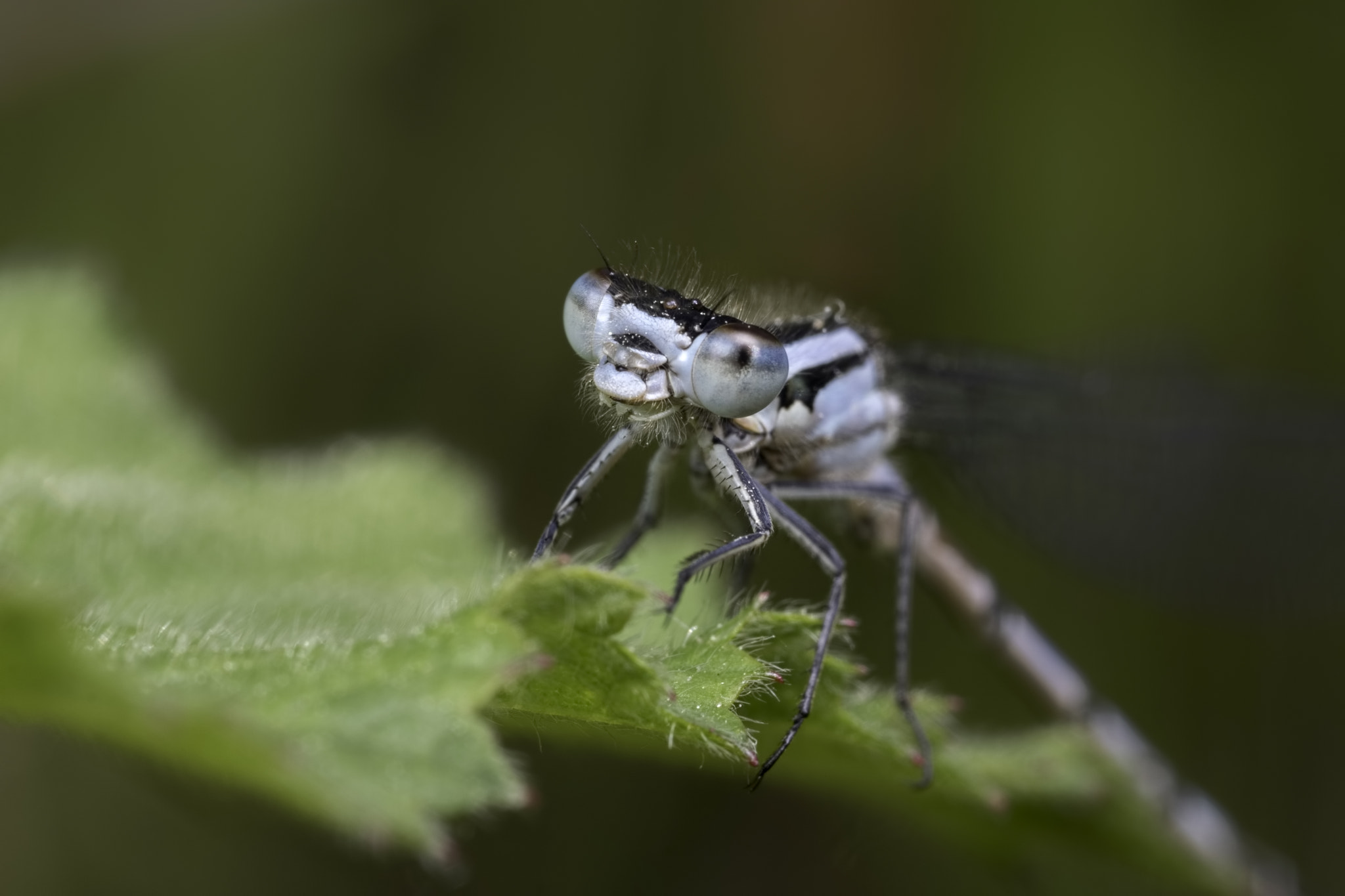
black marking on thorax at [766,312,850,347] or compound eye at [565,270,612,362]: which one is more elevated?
black marking on thorax at [766,312,850,347]

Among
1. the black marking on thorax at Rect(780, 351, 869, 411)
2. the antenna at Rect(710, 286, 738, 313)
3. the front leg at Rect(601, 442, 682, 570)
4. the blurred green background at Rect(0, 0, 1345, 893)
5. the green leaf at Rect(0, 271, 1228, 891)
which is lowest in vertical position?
the green leaf at Rect(0, 271, 1228, 891)

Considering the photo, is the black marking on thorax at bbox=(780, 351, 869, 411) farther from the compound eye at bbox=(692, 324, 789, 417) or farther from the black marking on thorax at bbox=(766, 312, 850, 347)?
the compound eye at bbox=(692, 324, 789, 417)

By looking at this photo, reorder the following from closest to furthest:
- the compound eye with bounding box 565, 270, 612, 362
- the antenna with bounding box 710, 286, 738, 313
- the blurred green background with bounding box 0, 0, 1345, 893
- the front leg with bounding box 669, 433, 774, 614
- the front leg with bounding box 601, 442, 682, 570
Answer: the front leg with bounding box 669, 433, 774, 614 < the compound eye with bounding box 565, 270, 612, 362 < the antenna with bounding box 710, 286, 738, 313 < the front leg with bounding box 601, 442, 682, 570 < the blurred green background with bounding box 0, 0, 1345, 893

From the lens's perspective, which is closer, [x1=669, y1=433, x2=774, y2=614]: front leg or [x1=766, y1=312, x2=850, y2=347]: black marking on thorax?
[x1=669, y1=433, x2=774, y2=614]: front leg

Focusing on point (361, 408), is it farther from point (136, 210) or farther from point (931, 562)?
point (931, 562)

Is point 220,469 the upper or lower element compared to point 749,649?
upper

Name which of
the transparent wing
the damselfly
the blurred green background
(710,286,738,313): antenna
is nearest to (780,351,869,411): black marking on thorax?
the damselfly

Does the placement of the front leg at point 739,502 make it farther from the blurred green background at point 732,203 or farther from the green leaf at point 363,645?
the blurred green background at point 732,203

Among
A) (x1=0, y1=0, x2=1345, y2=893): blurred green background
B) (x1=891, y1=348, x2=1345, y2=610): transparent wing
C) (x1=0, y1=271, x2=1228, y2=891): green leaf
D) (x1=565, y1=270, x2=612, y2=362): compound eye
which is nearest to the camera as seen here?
(x1=0, y1=271, x2=1228, y2=891): green leaf

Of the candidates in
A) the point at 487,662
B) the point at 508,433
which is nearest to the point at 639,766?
the point at 508,433
